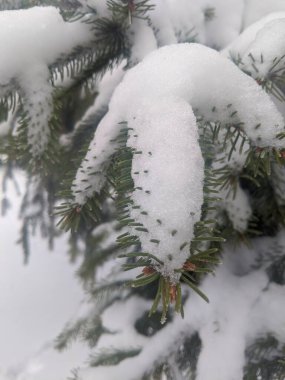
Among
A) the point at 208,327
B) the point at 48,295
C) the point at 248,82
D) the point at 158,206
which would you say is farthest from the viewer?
the point at 48,295

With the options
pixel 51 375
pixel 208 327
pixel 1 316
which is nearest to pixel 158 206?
pixel 208 327

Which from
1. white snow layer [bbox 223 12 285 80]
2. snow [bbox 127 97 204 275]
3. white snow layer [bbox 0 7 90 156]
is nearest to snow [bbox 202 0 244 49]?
white snow layer [bbox 223 12 285 80]

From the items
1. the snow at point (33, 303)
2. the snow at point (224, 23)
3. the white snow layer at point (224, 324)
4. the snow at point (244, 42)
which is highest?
the snow at point (244, 42)

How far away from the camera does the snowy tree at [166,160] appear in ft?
2.26

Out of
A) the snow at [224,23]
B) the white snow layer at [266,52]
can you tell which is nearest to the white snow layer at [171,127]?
the white snow layer at [266,52]

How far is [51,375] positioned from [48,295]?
1518 millimetres

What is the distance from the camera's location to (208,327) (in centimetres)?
155

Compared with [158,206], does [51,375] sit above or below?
below

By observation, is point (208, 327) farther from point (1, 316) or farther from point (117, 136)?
point (1, 316)

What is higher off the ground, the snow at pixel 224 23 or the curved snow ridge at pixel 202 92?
the curved snow ridge at pixel 202 92

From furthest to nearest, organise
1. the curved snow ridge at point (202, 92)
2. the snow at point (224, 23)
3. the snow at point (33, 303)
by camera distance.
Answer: the snow at point (33, 303) < the snow at point (224, 23) < the curved snow ridge at point (202, 92)

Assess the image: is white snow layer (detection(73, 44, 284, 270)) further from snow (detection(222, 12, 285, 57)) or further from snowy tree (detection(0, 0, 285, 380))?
snow (detection(222, 12, 285, 57))

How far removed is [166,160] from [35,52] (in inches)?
21.6

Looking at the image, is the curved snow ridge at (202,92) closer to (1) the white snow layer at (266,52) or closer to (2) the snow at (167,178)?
(2) the snow at (167,178)
